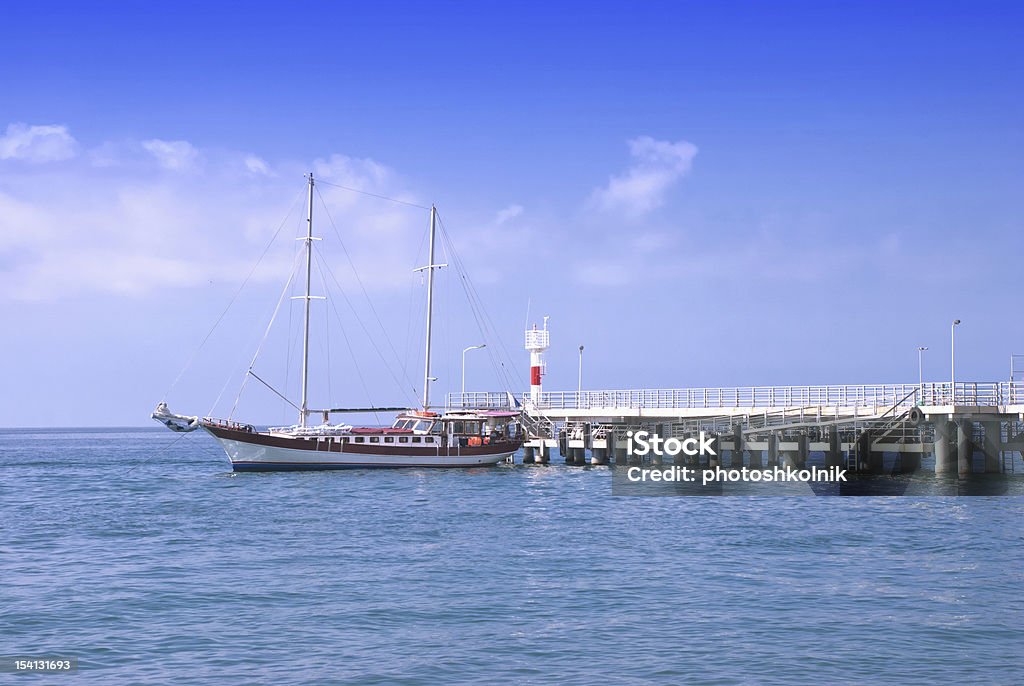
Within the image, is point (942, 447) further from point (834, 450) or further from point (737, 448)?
point (737, 448)

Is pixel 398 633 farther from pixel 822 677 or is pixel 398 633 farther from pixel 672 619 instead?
pixel 822 677

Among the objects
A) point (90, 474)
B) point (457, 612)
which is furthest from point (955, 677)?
point (90, 474)

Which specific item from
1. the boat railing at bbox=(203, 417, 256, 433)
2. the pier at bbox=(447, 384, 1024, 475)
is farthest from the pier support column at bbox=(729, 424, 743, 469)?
the boat railing at bbox=(203, 417, 256, 433)

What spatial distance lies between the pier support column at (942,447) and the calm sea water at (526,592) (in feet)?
27.4

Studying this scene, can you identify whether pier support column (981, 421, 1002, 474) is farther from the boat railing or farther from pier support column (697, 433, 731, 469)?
the boat railing

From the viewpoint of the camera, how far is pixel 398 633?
2072cm

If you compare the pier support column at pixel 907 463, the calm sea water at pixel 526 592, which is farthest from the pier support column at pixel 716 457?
the calm sea water at pixel 526 592

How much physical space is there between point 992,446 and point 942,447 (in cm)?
360

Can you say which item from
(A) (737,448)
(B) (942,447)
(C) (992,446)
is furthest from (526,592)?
(C) (992,446)

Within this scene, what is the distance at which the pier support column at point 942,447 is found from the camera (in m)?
51.5

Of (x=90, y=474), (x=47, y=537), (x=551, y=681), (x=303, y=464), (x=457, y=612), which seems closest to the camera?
(x=551, y=681)

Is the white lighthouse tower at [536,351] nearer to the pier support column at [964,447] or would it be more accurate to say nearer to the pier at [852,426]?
the pier at [852,426]

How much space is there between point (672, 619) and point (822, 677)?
454cm

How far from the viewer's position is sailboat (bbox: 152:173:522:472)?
65.2 meters
